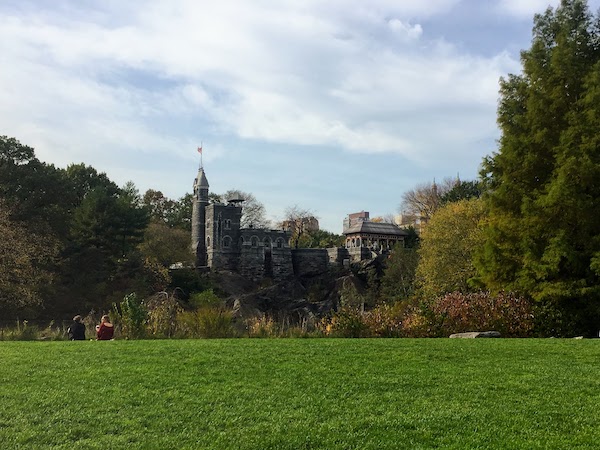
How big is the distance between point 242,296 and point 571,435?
133ft

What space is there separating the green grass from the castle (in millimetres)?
41825

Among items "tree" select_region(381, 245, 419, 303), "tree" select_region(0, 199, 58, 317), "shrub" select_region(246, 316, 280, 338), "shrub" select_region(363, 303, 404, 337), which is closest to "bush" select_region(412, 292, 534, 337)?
"shrub" select_region(363, 303, 404, 337)

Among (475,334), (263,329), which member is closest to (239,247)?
(263,329)

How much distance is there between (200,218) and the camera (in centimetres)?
5294

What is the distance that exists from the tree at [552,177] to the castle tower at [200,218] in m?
38.0

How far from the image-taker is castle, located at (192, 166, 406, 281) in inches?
2014

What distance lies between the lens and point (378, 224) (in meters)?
58.3

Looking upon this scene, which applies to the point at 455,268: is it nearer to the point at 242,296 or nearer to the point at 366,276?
the point at 242,296

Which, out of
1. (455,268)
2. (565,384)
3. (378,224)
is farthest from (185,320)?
(378,224)

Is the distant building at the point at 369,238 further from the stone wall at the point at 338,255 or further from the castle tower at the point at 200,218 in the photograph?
the castle tower at the point at 200,218

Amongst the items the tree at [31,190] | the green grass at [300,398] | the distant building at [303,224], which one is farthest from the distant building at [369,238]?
the green grass at [300,398]

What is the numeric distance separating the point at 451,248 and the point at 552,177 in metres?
15.0

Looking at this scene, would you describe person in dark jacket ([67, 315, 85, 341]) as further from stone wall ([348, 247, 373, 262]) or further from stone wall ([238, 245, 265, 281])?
stone wall ([348, 247, 373, 262])

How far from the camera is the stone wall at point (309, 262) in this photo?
5423 centimetres
